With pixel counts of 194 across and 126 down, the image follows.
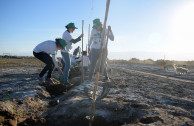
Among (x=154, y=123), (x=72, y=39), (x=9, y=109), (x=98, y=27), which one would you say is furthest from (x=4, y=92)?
(x=154, y=123)

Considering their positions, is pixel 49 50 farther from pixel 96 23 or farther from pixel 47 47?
pixel 96 23

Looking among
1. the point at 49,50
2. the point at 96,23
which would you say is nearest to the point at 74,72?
the point at 49,50

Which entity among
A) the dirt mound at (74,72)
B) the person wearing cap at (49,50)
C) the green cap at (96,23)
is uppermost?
the green cap at (96,23)

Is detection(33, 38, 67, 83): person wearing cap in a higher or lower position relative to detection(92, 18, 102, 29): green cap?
lower

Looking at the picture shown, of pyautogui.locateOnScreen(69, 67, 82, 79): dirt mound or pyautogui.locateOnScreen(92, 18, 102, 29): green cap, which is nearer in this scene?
pyautogui.locateOnScreen(92, 18, 102, 29): green cap

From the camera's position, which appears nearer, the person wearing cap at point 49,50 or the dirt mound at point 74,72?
the person wearing cap at point 49,50

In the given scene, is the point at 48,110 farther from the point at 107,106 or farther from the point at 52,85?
the point at 52,85

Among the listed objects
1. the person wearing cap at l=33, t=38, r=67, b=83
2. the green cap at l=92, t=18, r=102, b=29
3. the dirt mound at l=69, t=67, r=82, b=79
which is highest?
the green cap at l=92, t=18, r=102, b=29

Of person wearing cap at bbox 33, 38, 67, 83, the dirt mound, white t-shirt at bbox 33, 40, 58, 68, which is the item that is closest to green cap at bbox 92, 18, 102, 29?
person wearing cap at bbox 33, 38, 67, 83

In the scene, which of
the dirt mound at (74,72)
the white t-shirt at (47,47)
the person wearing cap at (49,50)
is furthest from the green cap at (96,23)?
the dirt mound at (74,72)

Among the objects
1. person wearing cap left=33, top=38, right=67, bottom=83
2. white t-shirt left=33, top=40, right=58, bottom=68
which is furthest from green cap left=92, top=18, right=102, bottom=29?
white t-shirt left=33, top=40, right=58, bottom=68

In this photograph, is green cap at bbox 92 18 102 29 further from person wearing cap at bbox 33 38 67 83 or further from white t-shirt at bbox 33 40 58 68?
white t-shirt at bbox 33 40 58 68

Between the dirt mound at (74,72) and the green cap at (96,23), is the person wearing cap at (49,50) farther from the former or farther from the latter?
the dirt mound at (74,72)

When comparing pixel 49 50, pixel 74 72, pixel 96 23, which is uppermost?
pixel 96 23
